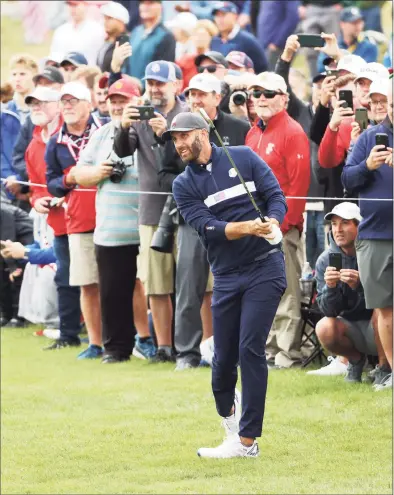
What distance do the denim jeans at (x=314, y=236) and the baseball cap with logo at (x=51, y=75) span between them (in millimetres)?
4034

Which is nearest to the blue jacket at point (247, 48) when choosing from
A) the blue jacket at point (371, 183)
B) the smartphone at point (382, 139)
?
the blue jacket at point (371, 183)

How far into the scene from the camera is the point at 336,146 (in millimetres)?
12500

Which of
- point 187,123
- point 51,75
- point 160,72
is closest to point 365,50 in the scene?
point 51,75

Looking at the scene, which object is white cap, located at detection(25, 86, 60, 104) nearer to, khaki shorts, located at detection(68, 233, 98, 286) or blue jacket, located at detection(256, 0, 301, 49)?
khaki shorts, located at detection(68, 233, 98, 286)

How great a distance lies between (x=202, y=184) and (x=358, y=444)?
6.73ft

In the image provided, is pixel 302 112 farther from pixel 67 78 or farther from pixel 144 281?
pixel 67 78

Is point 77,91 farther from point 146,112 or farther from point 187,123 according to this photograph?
point 187,123

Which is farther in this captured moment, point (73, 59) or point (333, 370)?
point (73, 59)

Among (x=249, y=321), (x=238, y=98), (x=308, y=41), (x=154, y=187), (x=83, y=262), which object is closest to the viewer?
(x=249, y=321)

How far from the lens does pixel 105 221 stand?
14.4m

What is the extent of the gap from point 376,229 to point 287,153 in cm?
138

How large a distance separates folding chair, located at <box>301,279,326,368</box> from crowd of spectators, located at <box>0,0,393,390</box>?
104 millimetres

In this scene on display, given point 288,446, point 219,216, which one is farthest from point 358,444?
point 219,216

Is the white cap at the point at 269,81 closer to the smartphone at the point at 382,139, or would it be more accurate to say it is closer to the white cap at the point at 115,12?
the smartphone at the point at 382,139
